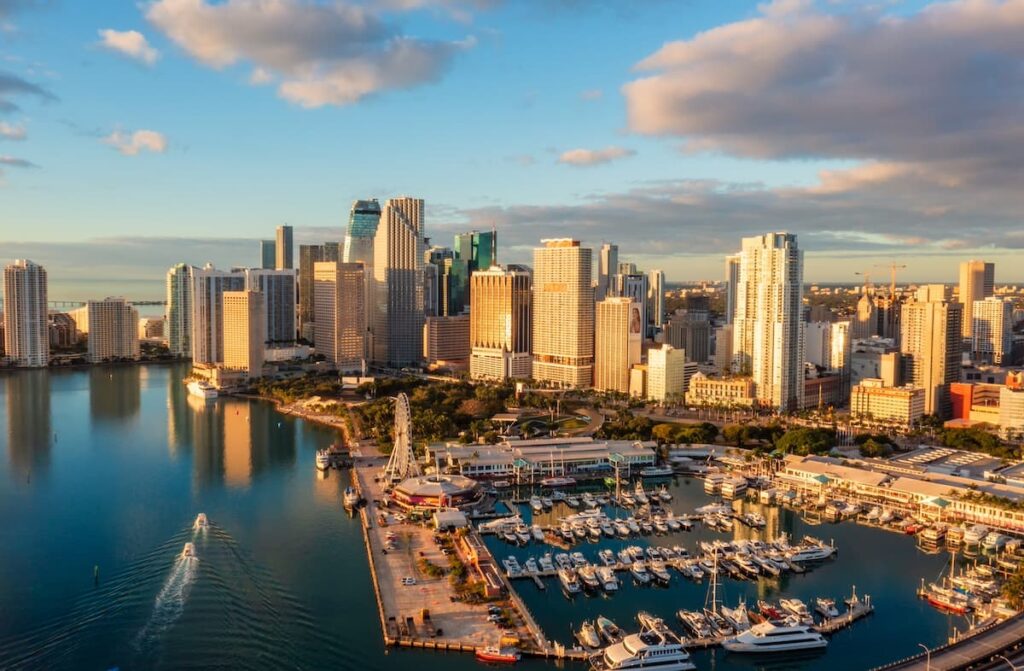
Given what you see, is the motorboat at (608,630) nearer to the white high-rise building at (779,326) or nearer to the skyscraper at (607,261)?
the white high-rise building at (779,326)

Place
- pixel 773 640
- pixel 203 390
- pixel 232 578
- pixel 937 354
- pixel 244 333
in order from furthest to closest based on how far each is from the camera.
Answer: pixel 244 333, pixel 203 390, pixel 937 354, pixel 232 578, pixel 773 640

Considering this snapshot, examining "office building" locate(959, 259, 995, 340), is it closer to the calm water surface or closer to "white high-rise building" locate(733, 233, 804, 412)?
"white high-rise building" locate(733, 233, 804, 412)

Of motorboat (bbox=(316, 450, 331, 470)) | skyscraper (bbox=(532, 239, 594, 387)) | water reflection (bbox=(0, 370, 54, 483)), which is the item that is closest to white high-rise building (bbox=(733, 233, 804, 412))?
skyscraper (bbox=(532, 239, 594, 387))

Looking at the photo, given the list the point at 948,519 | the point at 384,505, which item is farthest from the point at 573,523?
the point at 948,519

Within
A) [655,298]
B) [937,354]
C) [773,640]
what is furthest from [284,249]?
[773,640]

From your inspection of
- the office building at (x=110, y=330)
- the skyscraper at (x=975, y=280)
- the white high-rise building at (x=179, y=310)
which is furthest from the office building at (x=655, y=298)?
the office building at (x=110, y=330)

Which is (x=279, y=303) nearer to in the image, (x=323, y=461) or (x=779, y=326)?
(x=779, y=326)
